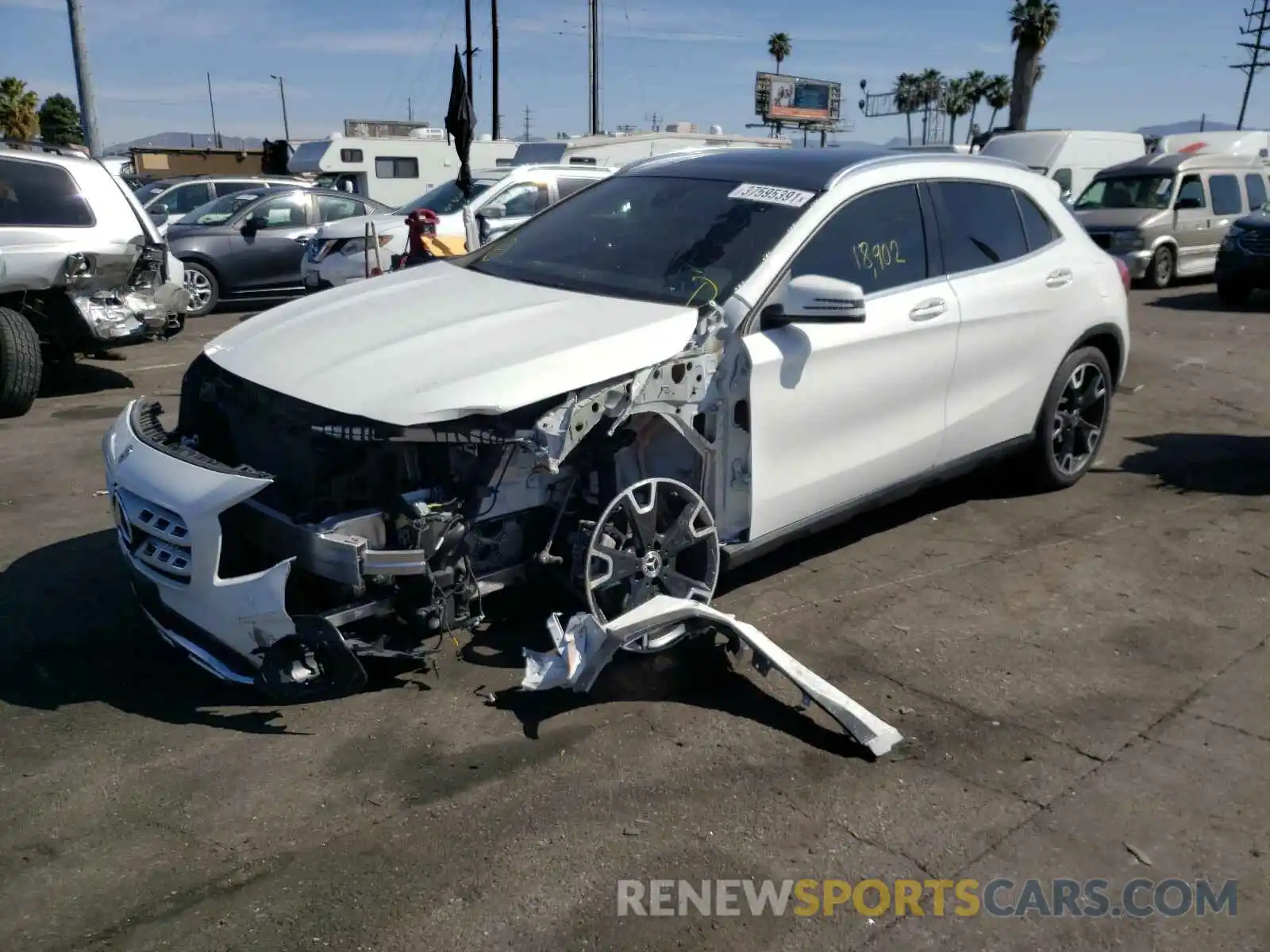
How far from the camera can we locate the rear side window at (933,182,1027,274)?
4.96 metres

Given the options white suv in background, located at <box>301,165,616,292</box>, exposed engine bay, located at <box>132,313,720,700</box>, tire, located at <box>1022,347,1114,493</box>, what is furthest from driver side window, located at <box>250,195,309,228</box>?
tire, located at <box>1022,347,1114,493</box>

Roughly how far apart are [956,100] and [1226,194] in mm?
49256

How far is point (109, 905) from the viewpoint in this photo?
275 cm

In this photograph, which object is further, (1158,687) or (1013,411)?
(1013,411)

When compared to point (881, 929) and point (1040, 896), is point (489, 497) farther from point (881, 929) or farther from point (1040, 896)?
point (1040, 896)

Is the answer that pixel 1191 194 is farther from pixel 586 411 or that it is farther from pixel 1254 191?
pixel 586 411

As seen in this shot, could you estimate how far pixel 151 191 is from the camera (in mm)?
18719

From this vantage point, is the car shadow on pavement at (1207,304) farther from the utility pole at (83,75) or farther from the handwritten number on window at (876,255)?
the utility pole at (83,75)

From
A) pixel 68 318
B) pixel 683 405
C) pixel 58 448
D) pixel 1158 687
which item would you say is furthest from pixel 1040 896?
pixel 68 318

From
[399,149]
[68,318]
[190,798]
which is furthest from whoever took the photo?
[399,149]

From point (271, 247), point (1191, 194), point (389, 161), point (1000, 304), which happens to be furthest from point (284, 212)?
point (1191, 194)

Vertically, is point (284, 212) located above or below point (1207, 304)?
above

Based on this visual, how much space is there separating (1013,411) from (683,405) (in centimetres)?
235

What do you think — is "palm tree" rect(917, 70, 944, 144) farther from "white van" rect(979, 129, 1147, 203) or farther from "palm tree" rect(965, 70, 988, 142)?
"white van" rect(979, 129, 1147, 203)
